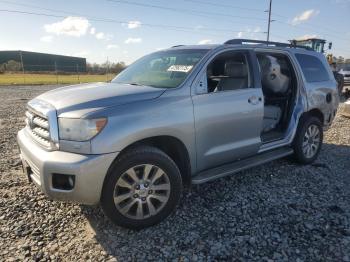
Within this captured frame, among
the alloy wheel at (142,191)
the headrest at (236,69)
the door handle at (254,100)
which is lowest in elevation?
the alloy wheel at (142,191)

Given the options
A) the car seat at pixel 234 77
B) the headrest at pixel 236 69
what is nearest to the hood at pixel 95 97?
the car seat at pixel 234 77

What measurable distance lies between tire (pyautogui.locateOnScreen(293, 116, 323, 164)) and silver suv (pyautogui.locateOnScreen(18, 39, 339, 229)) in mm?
201

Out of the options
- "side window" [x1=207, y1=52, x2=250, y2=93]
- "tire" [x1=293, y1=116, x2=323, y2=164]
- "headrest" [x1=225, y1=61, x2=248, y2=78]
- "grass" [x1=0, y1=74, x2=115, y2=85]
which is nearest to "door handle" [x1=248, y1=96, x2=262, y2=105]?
"side window" [x1=207, y1=52, x2=250, y2=93]

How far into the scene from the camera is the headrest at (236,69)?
413 centimetres

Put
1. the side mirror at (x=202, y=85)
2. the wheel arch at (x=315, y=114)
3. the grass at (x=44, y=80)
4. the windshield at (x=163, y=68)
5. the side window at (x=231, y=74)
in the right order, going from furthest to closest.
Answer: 1. the grass at (x=44, y=80)
2. the wheel arch at (x=315, y=114)
3. the side window at (x=231, y=74)
4. the windshield at (x=163, y=68)
5. the side mirror at (x=202, y=85)

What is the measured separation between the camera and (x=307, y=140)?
526 cm

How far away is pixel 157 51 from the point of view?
15.4 ft

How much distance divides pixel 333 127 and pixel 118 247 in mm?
7313

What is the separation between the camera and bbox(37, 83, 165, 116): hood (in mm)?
2949

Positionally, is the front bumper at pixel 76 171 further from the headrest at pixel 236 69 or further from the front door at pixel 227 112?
the headrest at pixel 236 69

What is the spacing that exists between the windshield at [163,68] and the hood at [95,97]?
0.31 metres

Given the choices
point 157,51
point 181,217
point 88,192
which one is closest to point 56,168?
point 88,192

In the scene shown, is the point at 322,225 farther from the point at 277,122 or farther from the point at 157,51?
the point at 157,51

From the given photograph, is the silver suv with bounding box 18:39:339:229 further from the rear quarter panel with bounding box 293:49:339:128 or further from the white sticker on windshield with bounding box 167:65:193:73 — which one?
the rear quarter panel with bounding box 293:49:339:128
